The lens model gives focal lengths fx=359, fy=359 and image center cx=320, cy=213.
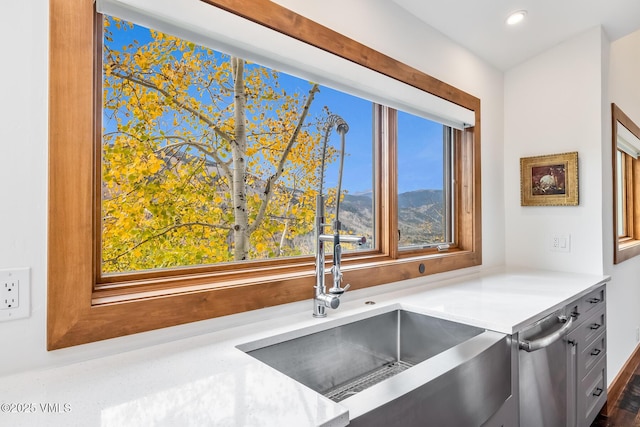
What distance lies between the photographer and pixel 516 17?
6.70ft

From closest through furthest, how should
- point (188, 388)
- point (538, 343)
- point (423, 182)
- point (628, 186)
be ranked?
point (188, 388)
point (538, 343)
point (423, 182)
point (628, 186)

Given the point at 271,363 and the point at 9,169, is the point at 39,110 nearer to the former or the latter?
the point at 9,169

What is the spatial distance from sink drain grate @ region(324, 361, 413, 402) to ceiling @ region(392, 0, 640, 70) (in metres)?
1.73

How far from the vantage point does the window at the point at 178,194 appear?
35.9 inches

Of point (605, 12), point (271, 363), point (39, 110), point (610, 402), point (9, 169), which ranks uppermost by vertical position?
point (605, 12)

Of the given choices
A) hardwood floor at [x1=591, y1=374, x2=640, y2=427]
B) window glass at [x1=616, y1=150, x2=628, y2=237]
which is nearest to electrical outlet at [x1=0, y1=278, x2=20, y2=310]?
hardwood floor at [x1=591, y1=374, x2=640, y2=427]

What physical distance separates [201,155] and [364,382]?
3.40 ft

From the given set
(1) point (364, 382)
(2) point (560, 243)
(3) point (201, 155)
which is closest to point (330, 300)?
(1) point (364, 382)

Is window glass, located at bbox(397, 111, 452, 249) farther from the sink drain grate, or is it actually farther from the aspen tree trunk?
the aspen tree trunk

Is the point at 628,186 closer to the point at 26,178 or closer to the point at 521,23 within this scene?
the point at 521,23

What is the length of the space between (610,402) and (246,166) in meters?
2.75

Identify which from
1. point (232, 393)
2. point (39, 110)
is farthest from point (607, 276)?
point (39, 110)

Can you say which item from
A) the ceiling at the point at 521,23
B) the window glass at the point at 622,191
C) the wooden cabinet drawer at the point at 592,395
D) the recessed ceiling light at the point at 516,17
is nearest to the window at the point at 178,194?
the ceiling at the point at 521,23

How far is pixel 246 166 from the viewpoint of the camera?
144cm
